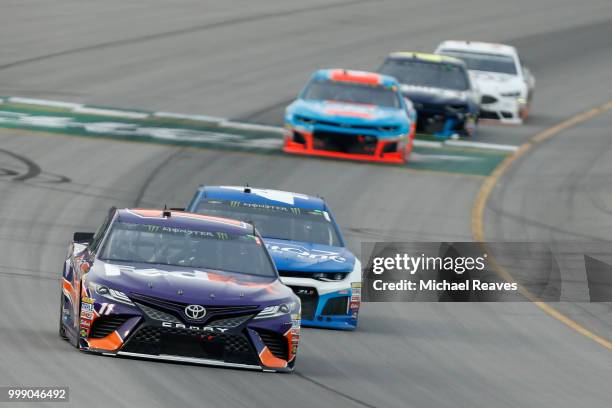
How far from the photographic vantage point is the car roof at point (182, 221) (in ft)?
44.1

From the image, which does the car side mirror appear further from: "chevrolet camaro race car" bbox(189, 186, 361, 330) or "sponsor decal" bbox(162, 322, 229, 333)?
"chevrolet camaro race car" bbox(189, 186, 361, 330)

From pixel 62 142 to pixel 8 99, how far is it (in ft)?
14.2

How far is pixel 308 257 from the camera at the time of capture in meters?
15.2

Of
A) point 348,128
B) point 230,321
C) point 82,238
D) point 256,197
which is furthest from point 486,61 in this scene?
point 230,321

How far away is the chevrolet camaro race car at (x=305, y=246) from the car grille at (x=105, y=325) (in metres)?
3.12

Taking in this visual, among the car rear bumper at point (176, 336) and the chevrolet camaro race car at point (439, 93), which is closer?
the car rear bumper at point (176, 336)

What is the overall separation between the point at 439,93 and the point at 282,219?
46.7 feet

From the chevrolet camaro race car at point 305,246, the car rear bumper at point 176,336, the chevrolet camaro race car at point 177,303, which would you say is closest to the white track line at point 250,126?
the chevrolet camaro race car at point 305,246

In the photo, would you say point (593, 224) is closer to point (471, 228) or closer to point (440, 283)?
point (471, 228)

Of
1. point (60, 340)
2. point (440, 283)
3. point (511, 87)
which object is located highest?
point (60, 340)

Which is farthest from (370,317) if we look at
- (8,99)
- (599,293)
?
(8,99)

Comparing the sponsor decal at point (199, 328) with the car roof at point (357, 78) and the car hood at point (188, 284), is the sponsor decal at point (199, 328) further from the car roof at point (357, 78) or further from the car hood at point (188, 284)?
the car roof at point (357, 78)

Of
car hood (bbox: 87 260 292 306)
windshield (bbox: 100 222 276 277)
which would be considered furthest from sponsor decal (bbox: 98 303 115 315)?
windshield (bbox: 100 222 276 277)

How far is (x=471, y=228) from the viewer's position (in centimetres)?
2258
